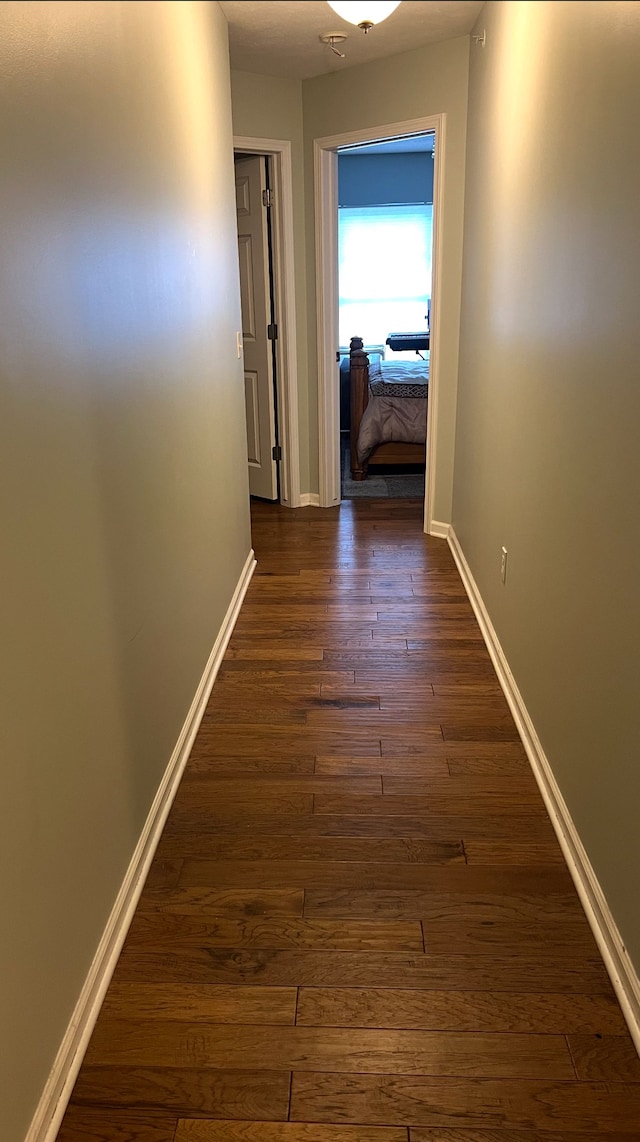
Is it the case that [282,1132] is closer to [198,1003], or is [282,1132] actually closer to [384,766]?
[198,1003]

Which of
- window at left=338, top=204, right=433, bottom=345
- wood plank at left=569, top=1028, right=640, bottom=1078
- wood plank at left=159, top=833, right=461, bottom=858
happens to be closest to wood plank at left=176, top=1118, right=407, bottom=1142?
wood plank at left=569, top=1028, right=640, bottom=1078

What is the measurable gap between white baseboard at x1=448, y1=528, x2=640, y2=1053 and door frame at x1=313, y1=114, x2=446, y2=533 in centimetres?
176

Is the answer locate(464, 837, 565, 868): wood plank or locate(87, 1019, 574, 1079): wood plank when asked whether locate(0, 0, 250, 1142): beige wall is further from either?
locate(464, 837, 565, 868): wood plank

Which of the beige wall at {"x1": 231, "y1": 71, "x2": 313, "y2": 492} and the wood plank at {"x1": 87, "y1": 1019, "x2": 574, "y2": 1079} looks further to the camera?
the beige wall at {"x1": 231, "y1": 71, "x2": 313, "y2": 492}

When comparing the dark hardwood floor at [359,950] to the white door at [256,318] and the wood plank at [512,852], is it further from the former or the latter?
the white door at [256,318]

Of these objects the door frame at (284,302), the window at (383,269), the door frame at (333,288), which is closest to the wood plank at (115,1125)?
the door frame at (333,288)

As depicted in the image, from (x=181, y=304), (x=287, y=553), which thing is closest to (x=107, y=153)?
(x=181, y=304)

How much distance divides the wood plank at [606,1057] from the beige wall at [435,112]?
3.10 meters

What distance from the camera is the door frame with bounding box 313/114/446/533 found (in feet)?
12.6

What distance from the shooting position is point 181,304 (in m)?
2.28

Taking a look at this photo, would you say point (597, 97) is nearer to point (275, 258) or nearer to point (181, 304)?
point (181, 304)

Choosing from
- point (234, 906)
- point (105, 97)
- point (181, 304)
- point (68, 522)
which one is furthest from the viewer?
point (181, 304)

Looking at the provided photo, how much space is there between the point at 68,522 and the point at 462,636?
2013mm

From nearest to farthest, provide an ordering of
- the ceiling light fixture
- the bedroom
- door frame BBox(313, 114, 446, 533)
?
the ceiling light fixture < door frame BBox(313, 114, 446, 533) < the bedroom
